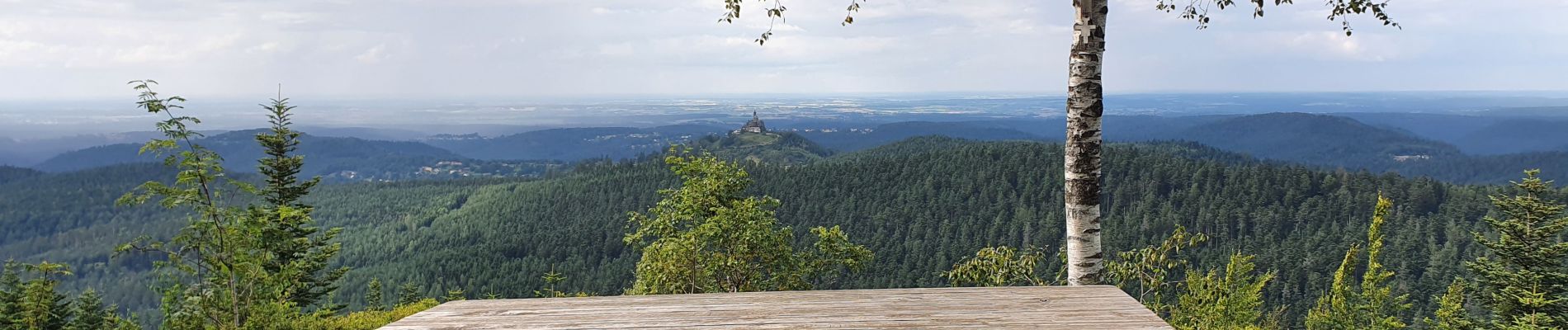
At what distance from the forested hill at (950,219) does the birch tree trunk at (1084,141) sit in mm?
78226

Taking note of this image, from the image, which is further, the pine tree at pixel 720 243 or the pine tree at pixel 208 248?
the pine tree at pixel 720 243

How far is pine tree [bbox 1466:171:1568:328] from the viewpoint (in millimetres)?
22781

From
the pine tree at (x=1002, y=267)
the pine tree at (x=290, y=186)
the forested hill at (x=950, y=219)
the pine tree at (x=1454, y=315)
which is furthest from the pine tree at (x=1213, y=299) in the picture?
the forested hill at (x=950, y=219)

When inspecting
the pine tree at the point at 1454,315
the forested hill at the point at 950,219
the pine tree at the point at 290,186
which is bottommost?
the forested hill at the point at 950,219

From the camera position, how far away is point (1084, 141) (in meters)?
5.84

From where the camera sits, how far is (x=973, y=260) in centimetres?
830

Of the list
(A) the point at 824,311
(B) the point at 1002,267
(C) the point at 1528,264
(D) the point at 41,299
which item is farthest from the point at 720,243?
(C) the point at 1528,264

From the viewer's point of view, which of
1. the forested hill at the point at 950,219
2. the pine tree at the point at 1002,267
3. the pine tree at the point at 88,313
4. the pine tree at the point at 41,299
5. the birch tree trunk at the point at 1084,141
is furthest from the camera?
the forested hill at the point at 950,219

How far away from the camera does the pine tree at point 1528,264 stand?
22.8m

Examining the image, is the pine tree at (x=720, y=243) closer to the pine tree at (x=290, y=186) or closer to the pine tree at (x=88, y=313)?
the pine tree at (x=290, y=186)

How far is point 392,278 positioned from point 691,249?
413 ft

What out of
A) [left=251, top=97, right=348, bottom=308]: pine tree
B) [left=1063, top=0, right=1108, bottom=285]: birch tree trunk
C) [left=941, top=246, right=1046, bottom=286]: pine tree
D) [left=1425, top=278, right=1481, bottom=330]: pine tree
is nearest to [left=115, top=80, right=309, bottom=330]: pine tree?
[left=1063, top=0, right=1108, bottom=285]: birch tree trunk

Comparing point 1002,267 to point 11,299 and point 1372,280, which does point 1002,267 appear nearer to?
point 1372,280

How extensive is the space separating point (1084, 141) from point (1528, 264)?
28128 millimetres
